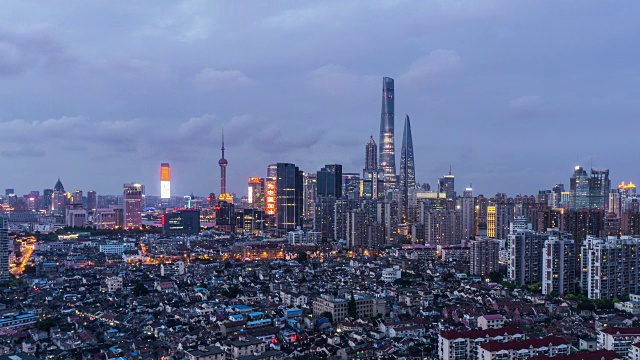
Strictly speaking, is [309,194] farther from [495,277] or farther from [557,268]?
[557,268]

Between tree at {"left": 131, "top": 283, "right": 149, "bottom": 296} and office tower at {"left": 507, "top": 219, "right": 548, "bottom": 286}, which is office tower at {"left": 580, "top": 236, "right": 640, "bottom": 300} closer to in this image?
office tower at {"left": 507, "top": 219, "right": 548, "bottom": 286}

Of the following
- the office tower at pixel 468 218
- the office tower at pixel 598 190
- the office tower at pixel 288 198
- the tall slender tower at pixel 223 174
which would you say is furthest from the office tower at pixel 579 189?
the tall slender tower at pixel 223 174

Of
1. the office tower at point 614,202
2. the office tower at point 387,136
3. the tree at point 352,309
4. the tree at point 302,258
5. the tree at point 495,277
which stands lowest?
the tree at point 302,258

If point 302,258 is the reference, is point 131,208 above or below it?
above

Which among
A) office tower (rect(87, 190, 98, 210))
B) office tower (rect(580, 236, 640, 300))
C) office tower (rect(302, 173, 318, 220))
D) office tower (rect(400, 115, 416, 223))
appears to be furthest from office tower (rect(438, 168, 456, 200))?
office tower (rect(580, 236, 640, 300))

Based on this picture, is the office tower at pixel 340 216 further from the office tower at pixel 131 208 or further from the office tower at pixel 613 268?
the office tower at pixel 613 268

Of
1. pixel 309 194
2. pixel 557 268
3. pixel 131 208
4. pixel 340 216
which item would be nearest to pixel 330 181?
pixel 309 194
